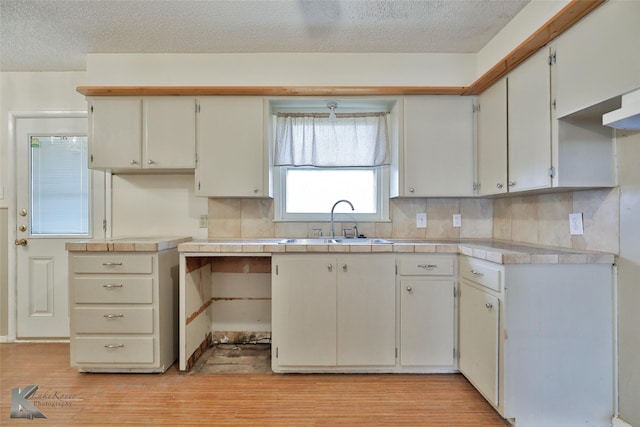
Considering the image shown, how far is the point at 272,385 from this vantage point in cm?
204

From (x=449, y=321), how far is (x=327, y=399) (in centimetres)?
96

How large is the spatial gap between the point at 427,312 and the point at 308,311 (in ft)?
2.67

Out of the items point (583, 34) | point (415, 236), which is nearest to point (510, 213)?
point (415, 236)

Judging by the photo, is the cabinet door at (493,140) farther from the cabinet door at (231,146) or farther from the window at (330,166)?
the cabinet door at (231,146)

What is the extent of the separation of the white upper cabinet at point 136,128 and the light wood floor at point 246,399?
61.7 inches

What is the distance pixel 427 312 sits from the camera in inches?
83.8

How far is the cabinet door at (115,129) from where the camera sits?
2424 mm

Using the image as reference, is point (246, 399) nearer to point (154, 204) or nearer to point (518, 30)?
point (154, 204)

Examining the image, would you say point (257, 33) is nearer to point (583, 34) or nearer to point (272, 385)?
point (583, 34)

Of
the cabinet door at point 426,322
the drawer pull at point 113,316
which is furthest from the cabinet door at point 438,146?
the drawer pull at point 113,316

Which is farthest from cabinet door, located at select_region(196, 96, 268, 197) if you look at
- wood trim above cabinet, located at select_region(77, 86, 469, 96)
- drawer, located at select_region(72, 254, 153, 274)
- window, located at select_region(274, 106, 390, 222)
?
drawer, located at select_region(72, 254, 153, 274)

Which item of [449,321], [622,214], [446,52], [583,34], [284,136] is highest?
[446,52]

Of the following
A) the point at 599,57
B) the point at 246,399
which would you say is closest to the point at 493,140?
the point at 599,57

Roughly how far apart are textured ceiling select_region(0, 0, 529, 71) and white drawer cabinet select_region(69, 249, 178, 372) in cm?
161
